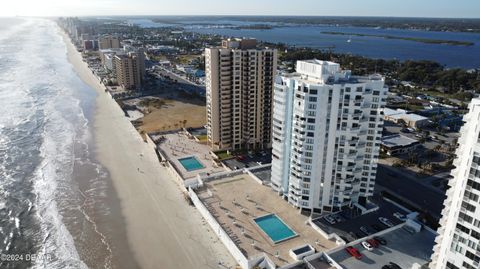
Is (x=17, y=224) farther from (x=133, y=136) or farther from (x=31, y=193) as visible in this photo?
(x=133, y=136)

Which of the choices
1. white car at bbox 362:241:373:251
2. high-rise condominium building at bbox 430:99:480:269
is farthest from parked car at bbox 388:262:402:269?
high-rise condominium building at bbox 430:99:480:269

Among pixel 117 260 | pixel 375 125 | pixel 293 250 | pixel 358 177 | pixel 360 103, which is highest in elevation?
pixel 360 103

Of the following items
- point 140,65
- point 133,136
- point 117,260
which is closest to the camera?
point 117,260

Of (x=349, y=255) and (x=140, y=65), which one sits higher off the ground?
(x=140, y=65)

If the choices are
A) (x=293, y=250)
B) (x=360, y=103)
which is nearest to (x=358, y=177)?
(x=360, y=103)

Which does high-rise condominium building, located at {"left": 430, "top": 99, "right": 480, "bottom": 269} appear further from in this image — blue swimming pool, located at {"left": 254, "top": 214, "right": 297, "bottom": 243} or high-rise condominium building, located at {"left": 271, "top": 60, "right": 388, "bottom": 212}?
blue swimming pool, located at {"left": 254, "top": 214, "right": 297, "bottom": 243}

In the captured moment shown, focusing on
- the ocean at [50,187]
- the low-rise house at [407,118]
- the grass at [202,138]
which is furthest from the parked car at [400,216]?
the low-rise house at [407,118]
